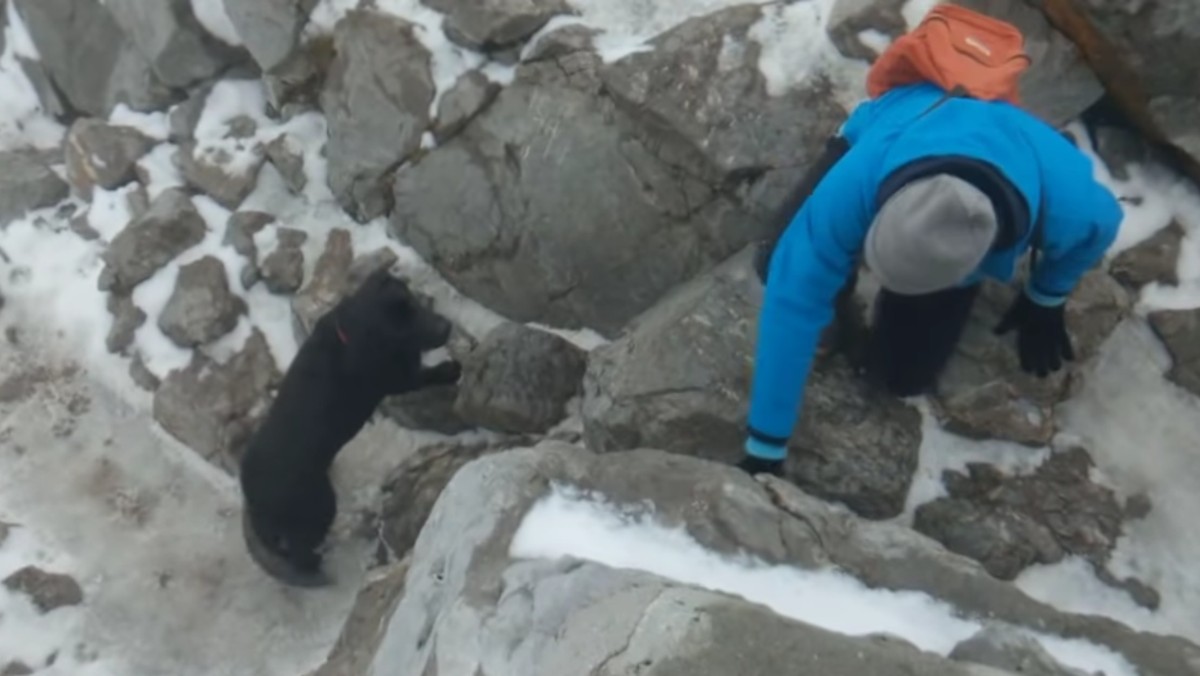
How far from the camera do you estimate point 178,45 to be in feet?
23.5

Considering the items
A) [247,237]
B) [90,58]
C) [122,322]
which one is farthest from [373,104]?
[90,58]

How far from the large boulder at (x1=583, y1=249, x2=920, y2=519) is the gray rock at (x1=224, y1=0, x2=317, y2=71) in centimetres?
276

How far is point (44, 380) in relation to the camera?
6.90 metres

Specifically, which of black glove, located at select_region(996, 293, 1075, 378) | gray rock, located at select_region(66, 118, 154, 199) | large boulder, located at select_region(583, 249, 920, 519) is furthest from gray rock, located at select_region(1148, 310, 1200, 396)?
gray rock, located at select_region(66, 118, 154, 199)

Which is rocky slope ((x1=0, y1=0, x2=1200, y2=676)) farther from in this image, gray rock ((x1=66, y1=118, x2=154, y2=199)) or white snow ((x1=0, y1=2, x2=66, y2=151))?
white snow ((x1=0, y1=2, x2=66, y2=151))

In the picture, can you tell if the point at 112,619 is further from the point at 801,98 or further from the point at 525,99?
the point at 801,98

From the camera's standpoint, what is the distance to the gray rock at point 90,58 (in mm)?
7477

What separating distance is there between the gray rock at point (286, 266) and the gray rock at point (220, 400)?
28 centimetres

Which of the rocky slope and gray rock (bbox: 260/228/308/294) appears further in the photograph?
gray rock (bbox: 260/228/308/294)

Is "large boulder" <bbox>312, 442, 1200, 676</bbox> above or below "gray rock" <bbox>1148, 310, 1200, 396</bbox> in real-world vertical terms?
above

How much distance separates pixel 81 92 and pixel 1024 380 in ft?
20.3

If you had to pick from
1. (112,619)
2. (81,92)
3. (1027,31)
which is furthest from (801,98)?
(81,92)

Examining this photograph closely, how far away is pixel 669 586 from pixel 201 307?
13.3 ft

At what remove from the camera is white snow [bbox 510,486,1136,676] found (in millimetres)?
3852
